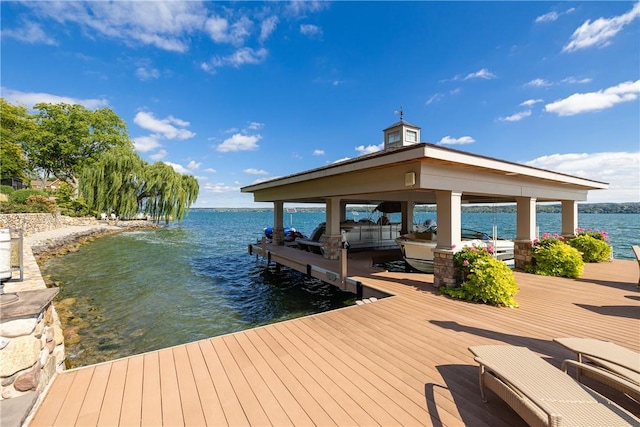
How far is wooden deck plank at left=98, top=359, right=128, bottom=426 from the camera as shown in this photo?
2.42m

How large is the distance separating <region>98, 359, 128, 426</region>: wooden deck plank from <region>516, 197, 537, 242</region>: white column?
36.1ft

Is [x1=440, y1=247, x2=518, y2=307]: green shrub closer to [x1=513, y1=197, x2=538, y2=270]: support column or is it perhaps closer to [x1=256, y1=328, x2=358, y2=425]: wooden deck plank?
[x1=513, y1=197, x2=538, y2=270]: support column

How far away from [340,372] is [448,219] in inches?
191

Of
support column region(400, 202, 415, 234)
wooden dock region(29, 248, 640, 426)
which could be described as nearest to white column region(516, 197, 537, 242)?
wooden dock region(29, 248, 640, 426)

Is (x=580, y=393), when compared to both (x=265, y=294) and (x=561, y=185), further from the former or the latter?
(x=561, y=185)

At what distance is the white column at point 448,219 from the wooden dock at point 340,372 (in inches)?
65.0

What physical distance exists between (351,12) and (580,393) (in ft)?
41.4

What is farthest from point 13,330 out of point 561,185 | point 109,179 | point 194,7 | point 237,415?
point 109,179

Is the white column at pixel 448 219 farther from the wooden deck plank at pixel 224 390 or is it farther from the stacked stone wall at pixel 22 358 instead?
the stacked stone wall at pixel 22 358

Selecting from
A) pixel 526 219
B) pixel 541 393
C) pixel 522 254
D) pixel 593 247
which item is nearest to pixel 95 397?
pixel 541 393

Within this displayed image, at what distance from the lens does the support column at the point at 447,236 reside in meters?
6.41

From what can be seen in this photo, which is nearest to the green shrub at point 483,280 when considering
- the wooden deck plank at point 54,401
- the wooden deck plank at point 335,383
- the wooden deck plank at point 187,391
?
the wooden deck plank at point 335,383

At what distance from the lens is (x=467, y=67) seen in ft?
34.0

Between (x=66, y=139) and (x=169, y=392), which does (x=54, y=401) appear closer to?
(x=169, y=392)
